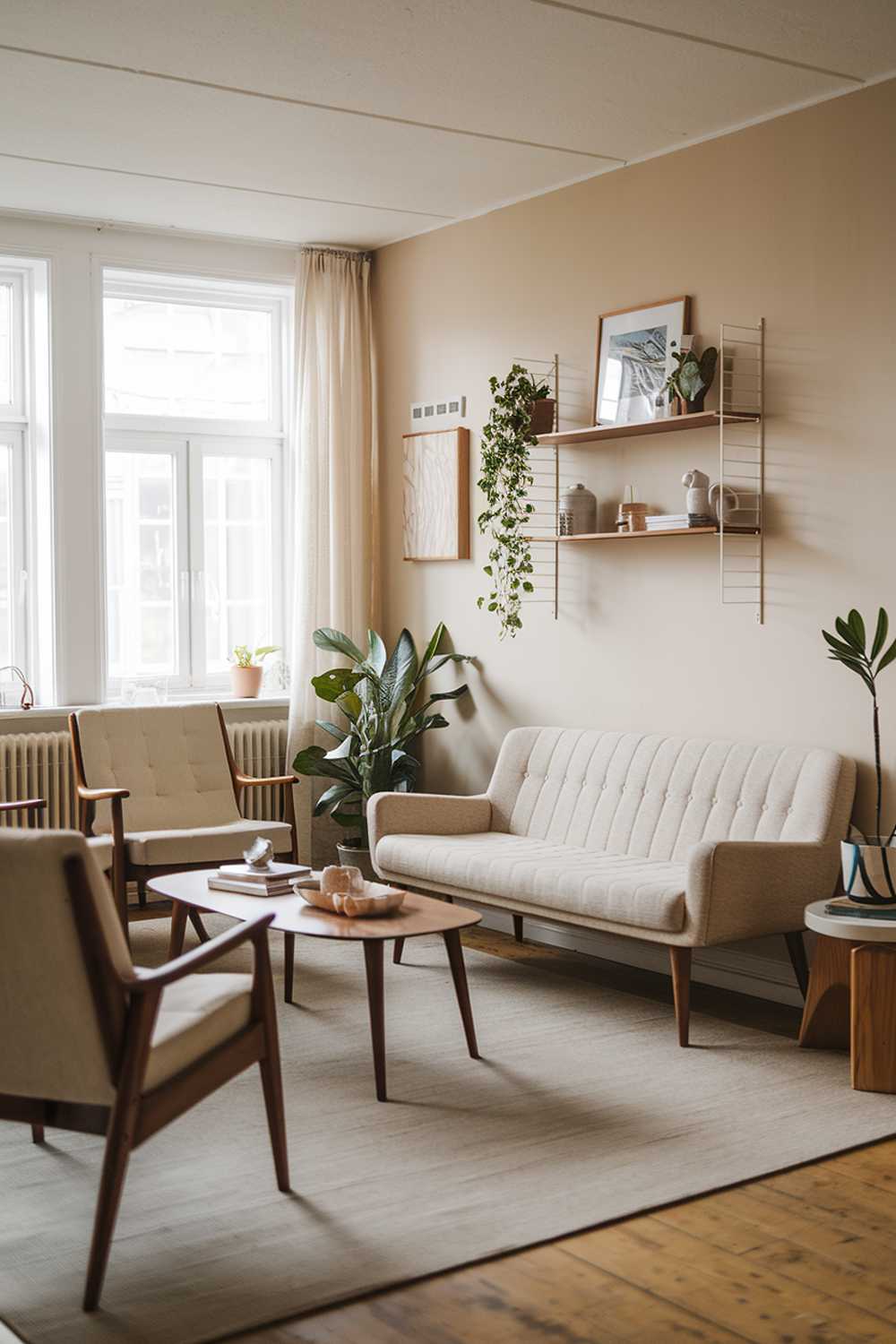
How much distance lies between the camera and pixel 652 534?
4.92 meters

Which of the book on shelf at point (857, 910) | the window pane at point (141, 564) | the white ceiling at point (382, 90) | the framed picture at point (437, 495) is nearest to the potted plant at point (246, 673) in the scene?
the window pane at point (141, 564)

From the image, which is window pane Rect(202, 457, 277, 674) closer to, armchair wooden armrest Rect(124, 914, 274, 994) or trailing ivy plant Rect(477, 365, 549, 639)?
trailing ivy plant Rect(477, 365, 549, 639)

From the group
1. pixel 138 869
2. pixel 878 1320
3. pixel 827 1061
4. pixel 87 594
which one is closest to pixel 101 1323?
pixel 878 1320

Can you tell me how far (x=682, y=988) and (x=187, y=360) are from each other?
3950mm

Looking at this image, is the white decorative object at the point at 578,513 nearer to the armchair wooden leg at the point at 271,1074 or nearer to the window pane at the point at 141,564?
the window pane at the point at 141,564

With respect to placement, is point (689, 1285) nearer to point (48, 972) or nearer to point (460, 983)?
point (48, 972)

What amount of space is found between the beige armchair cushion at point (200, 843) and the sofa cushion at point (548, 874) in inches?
16.2

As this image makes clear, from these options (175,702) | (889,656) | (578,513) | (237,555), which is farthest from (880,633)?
(237,555)

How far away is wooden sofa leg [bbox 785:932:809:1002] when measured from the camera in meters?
4.46

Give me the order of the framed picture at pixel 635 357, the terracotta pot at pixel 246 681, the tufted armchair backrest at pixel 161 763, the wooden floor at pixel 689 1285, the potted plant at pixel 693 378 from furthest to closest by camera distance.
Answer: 1. the terracotta pot at pixel 246 681
2. the tufted armchair backrest at pixel 161 763
3. the framed picture at pixel 635 357
4. the potted plant at pixel 693 378
5. the wooden floor at pixel 689 1285

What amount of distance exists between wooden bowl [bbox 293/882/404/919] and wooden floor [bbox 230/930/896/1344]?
1.24 metres

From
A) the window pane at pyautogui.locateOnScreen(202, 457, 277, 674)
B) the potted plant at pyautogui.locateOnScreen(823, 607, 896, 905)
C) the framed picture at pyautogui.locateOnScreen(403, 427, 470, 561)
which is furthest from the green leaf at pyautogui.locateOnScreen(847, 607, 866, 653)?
the window pane at pyautogui.locateOnScreen(202, 457, 277, 674)

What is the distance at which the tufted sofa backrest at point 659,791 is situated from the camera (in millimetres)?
4402

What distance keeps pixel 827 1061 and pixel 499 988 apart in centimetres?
121
